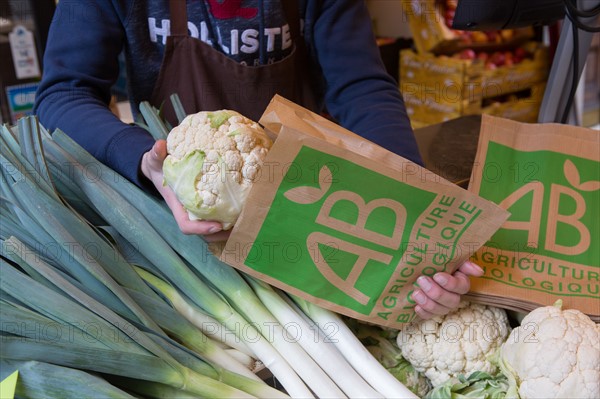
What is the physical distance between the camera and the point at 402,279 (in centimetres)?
87

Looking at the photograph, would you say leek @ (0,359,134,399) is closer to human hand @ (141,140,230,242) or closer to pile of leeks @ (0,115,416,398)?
pile of leeks @ (0,115,416,398)

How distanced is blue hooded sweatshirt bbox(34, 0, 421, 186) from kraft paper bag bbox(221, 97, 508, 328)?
1.15 ft

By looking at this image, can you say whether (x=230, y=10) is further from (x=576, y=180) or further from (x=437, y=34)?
(x=437, y=34)

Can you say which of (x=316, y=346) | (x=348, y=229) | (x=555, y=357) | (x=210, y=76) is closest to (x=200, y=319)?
(x=316, y=346)

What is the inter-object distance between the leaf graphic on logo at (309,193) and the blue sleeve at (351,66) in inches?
21.6

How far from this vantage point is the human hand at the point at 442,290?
861mm

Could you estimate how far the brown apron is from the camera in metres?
1.30

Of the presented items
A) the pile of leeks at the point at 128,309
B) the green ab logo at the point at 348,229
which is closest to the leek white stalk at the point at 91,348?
the pile of leeks at the point at 128,309

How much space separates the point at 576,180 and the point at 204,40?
863 millimetres

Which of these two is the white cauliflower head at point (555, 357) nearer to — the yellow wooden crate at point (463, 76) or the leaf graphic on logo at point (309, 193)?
the leaf graphic on logo at point (309, 193)

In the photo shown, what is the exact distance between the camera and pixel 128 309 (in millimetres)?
840

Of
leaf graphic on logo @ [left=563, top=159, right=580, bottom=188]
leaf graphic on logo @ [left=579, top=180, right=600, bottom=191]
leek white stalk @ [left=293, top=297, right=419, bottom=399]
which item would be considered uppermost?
leaf graphic on logo @ [left=563, top=159, right=580, bottom=188]

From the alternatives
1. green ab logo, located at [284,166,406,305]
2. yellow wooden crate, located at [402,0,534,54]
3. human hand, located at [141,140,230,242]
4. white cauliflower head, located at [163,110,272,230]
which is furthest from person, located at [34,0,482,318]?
yellow wooden crate, located at [402,0,534,54]

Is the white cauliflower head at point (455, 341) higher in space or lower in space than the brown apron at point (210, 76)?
lower
